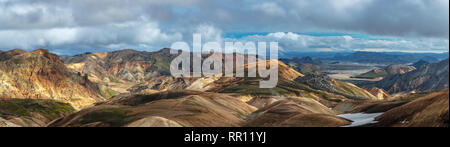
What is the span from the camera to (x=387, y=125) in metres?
57.8

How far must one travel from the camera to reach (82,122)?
10600 centimetres
